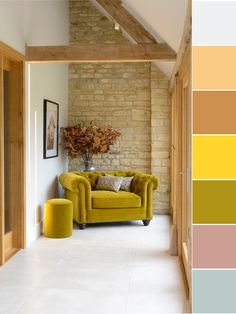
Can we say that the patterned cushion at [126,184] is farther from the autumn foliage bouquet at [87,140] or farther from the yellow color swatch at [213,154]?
the yellow color swatch at [213,154]

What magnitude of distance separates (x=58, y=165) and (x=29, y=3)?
2.91m

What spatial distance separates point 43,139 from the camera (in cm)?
712

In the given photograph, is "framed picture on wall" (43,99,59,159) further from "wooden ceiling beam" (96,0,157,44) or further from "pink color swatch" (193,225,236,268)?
"pink color swatch" (193,225,236,268)

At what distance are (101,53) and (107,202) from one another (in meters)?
2.38

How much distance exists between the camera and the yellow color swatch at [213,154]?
274 cm

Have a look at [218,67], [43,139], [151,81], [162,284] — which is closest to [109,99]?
[151,81]

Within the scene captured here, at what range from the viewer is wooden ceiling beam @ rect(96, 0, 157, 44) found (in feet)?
23.7

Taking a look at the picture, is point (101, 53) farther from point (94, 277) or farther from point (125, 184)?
point (94, 277)

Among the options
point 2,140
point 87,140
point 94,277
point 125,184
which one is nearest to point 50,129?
point 87,140

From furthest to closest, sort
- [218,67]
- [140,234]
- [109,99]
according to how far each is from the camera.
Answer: [109,99]
[140,234]
[218,67]

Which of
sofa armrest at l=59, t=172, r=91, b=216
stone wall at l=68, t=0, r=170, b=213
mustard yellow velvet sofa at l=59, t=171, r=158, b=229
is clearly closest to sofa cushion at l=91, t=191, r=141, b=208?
mustard yellow velvet sofa at l=59, t=171, r=158, b=229

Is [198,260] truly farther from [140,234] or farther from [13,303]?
[140,234]

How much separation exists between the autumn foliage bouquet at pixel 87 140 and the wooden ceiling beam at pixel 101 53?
2.36 m

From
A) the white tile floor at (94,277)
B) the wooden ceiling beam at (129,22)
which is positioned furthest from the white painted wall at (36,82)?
the wooden ceiling beam at (129,22)
